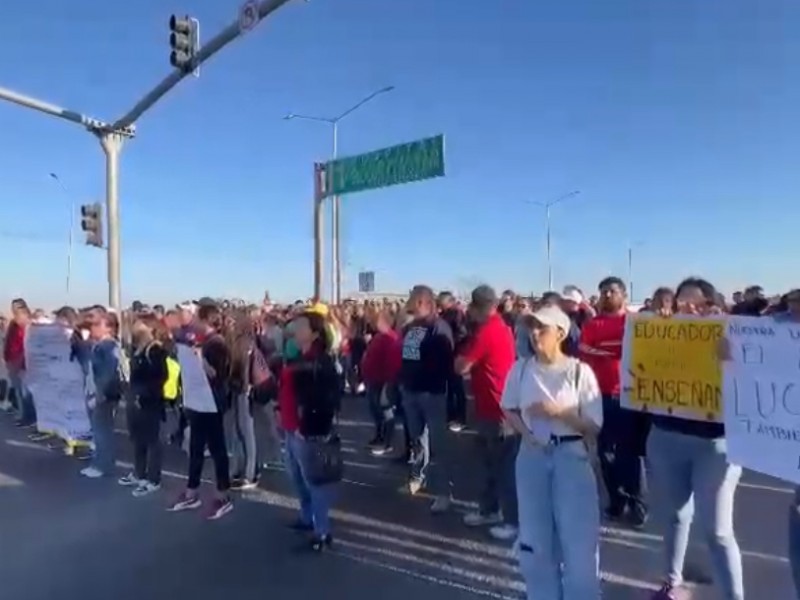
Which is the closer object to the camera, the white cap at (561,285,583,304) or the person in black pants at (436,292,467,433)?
the white cap at (561,285,583,304)

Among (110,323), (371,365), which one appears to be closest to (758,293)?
(371,365)

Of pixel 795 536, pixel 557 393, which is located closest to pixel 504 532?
pixel 557 393

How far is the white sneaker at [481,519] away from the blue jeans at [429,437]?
48 centimetres

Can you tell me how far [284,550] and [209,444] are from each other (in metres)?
1.68

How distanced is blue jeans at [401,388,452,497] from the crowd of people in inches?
0.7

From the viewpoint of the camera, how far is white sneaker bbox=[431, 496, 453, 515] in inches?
272

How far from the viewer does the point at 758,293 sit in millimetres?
9492

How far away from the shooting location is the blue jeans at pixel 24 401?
12.6 meters

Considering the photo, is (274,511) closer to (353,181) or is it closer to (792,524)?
(792,524)

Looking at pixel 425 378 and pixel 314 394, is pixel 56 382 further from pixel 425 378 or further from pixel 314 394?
pixel 314 394

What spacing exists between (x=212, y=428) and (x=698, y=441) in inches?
176

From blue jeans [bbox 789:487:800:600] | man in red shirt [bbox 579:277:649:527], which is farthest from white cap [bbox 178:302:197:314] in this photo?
blue jeans [bbox 789:487:800:600]

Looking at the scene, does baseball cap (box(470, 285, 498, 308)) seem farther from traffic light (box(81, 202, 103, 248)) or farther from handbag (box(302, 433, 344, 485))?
traffic light (box(81, 202, 103, 248))

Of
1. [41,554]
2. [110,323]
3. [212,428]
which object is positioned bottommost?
[41,554]
